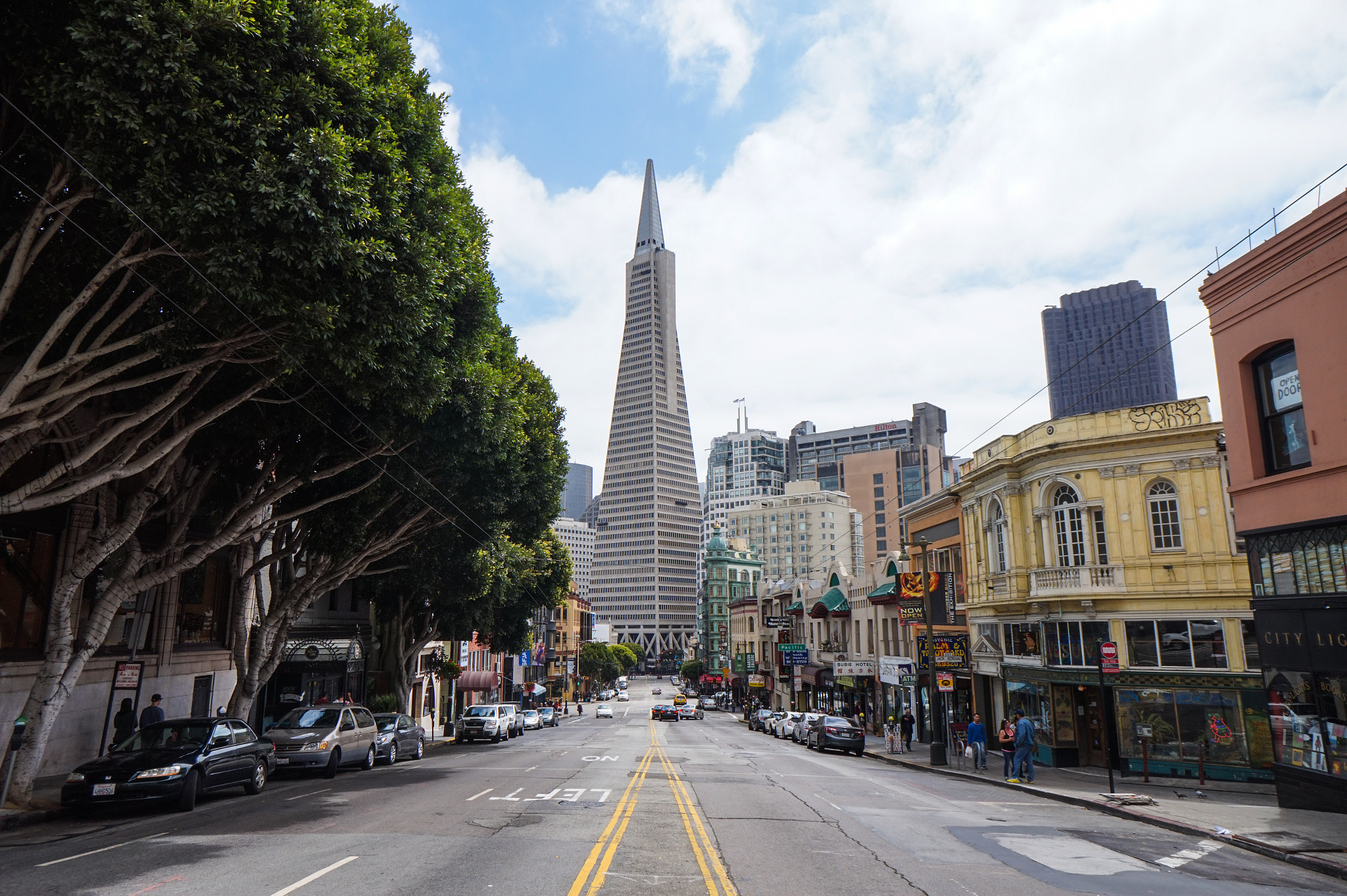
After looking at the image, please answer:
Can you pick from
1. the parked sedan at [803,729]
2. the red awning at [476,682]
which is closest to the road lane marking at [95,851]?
the parked sedan at [803,729]

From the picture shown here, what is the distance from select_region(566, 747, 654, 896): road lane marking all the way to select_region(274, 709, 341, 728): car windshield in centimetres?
763

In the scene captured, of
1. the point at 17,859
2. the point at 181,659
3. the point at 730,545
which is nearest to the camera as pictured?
the point at 17,859

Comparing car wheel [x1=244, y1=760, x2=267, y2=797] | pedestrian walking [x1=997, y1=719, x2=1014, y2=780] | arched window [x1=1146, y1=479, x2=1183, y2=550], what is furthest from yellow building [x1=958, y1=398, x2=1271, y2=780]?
car wheel [x1=244, y1=760, x2=267, y2=797]

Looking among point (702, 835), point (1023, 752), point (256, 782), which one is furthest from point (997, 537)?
point (256, 782)

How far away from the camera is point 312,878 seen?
878 cm

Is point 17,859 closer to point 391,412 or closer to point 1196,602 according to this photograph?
point 391,412

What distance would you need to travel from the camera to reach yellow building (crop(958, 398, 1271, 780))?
2211cm

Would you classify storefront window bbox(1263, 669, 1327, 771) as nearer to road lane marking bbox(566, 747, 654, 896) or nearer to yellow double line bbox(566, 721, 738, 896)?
yellow double line bbox(566, 721, 738, 896)

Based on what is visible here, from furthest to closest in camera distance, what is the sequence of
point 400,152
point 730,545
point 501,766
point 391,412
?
point 730,545, point 501,766, point 391,412, point 400,152

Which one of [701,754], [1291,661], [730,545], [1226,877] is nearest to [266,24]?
[1226,877]

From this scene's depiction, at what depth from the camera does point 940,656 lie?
2908cm

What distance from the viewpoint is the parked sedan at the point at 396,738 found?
76.6ft

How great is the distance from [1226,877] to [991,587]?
19.0 metres

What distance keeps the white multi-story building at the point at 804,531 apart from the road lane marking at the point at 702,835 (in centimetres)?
14110
